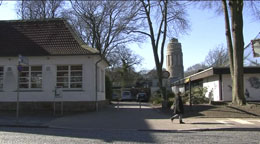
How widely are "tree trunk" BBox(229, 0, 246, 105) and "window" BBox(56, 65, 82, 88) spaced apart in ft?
34.4

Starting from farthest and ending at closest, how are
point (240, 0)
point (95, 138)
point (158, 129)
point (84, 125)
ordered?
point (240, 0) < point (84, 125) < point (158, 129) < point (95, 138)

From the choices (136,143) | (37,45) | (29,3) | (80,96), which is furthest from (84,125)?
(29,3)

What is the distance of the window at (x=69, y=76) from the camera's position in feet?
73.7

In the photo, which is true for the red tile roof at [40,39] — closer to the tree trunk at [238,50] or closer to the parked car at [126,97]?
the tree trunk at [238,50]

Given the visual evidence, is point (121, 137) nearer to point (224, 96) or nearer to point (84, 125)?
point (84, 125)

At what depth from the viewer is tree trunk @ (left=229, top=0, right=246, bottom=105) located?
747 inches

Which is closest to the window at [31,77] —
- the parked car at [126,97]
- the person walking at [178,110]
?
the person walking at [178,110]

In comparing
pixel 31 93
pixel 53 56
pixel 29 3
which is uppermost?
pixel 29 3

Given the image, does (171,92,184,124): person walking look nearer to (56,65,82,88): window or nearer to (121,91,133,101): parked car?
(56,65,82,88): window

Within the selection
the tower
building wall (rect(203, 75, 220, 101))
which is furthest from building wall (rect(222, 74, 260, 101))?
the tower

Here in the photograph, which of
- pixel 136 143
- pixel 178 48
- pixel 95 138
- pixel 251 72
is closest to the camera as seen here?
pixel 136 143

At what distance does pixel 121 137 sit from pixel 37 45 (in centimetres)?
1469

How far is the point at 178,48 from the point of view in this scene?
3290 inches

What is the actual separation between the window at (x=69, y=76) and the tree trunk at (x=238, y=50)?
413 inches
